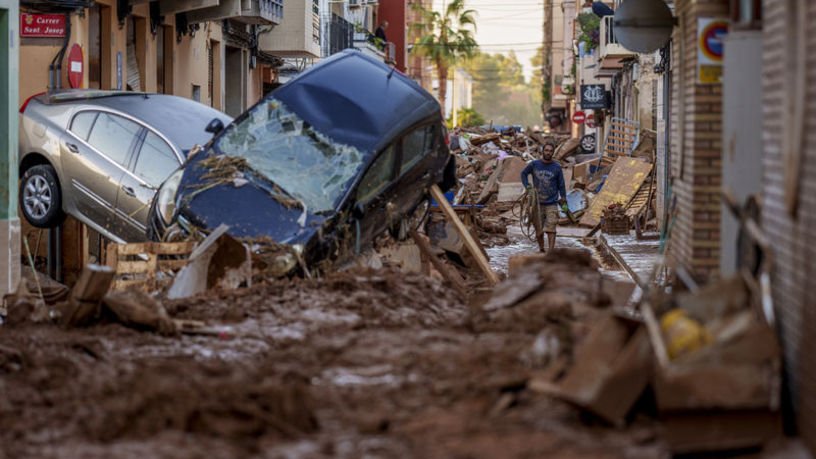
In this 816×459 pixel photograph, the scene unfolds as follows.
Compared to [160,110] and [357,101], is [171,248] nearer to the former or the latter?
[357,101]

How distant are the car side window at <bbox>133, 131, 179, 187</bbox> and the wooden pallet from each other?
254 centimetres

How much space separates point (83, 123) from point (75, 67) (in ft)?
13.1

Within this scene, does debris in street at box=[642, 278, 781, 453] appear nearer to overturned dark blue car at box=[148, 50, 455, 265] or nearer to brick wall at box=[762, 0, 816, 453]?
brick wall at box=[762, 0, 816, 453]

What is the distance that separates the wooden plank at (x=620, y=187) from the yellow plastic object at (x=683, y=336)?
23.1 meters

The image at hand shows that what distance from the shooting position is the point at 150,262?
13469mm

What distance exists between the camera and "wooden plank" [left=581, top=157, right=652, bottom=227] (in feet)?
100

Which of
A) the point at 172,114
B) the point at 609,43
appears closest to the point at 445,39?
the point at 609,43

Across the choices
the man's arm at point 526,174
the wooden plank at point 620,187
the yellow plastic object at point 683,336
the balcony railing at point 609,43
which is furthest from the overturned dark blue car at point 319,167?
the balcony railing at point 609,43

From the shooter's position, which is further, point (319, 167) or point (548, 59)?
point (548, 59)

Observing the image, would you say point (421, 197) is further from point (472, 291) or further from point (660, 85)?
point (660, 85)

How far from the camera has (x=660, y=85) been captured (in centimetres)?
3083

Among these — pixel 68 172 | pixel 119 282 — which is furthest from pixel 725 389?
pixel 68 172

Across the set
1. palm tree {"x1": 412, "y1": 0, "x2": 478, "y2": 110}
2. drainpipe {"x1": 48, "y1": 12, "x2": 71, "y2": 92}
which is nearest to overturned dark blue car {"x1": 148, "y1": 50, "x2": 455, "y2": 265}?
drainpipe {"x1": 48, "y1": 12, "x2": 71, "y2": 92}

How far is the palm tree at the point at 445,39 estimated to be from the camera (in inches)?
3755
